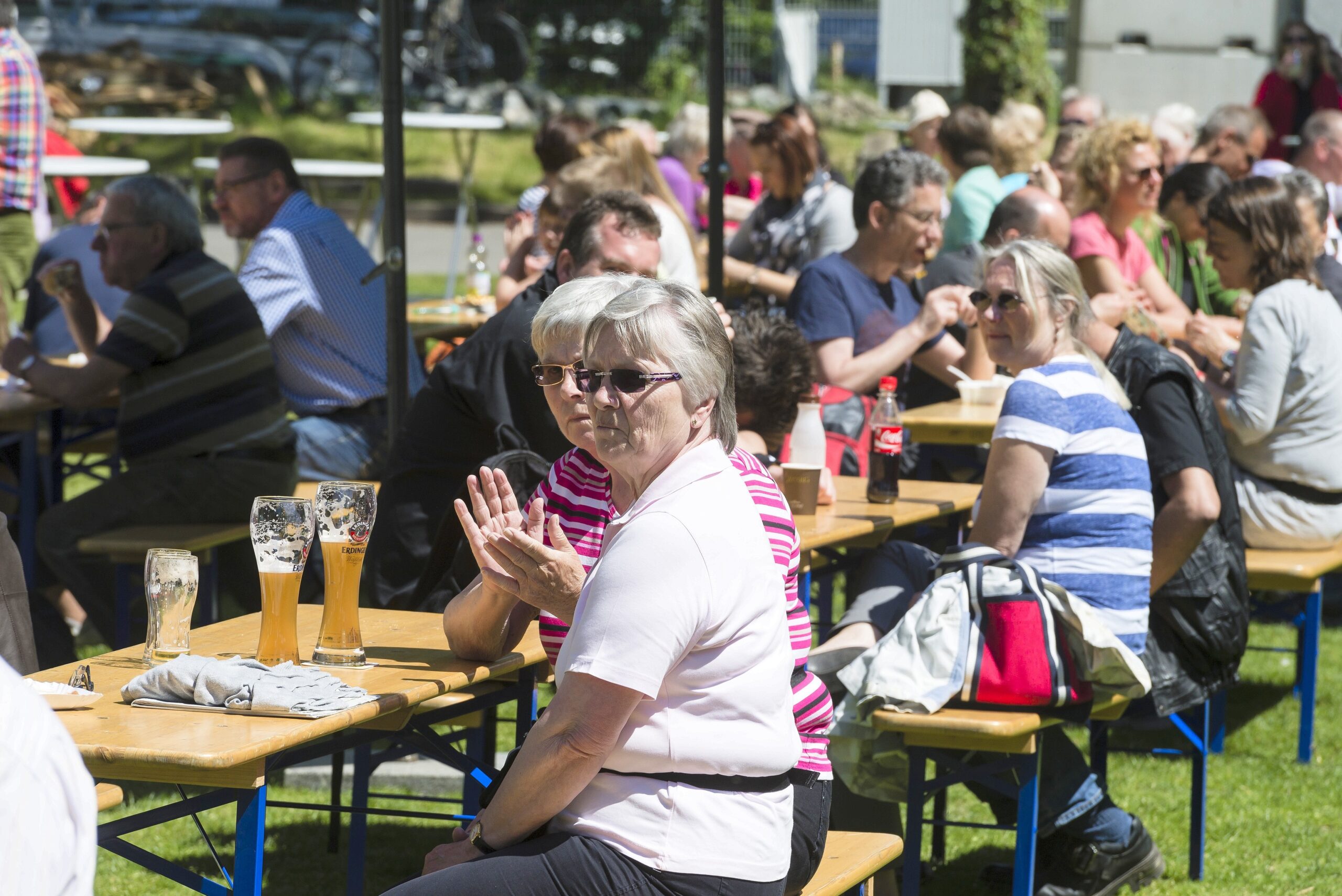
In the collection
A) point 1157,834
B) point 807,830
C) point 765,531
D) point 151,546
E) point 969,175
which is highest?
point 969,175

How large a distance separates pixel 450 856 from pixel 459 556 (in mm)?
1009

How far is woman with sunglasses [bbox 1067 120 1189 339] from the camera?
20.4 ft

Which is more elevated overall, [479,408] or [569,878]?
[479,408]

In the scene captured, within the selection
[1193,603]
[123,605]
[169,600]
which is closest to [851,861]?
[169,600]

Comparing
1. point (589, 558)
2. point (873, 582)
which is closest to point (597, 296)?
point (589, 558)

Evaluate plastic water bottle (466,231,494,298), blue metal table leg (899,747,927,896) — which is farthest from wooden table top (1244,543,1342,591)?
plastic water bottle (466,231,494,298)

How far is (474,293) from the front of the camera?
7504 mm

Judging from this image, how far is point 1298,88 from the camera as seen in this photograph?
38.4 feet

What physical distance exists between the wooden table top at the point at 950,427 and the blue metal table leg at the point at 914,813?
1678mm

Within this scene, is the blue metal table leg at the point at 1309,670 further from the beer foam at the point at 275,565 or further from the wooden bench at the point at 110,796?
the wooden bench at the point at 110,796

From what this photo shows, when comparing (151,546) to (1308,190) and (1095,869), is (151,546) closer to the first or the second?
(1095,869)

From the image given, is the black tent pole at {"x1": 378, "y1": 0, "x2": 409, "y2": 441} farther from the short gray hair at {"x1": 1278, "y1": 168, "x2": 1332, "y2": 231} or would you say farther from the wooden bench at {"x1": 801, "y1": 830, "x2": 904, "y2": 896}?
the short gray hair at {"x1": 1278, "y1": 168, "x2": 1332, "y2": 231}

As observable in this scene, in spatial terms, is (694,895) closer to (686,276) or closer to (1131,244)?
(686,276)

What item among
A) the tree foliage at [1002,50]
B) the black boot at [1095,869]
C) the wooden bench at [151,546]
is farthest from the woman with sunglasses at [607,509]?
the tree foliage at [1002,50]
